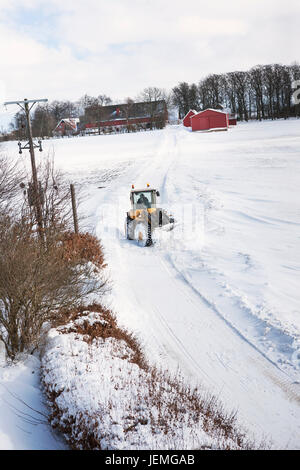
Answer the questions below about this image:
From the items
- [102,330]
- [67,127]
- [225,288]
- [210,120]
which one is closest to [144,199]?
[225,288]

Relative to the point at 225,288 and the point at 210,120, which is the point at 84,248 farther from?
the point at 210,120

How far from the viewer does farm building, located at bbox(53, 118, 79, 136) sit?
98.5m

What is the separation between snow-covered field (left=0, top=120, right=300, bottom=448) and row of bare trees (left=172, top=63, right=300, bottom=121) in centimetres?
6330

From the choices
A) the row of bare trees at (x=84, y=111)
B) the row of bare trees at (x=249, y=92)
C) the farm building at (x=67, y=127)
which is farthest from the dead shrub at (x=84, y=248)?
the farm building at (x=67, y=127)

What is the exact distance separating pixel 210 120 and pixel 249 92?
27.6 metres

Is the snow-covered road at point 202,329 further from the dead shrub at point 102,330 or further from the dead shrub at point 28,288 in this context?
the dead shrub at point 28,288

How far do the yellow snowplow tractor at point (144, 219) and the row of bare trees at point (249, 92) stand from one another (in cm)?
7119

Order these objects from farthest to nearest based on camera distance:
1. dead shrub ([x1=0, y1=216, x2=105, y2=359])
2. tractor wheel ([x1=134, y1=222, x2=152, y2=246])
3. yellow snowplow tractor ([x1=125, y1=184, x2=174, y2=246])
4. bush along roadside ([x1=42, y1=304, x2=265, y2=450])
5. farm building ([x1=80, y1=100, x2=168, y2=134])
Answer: farm building ([x1=80, y1=100, x2=168, y2=134]) → yellow snowplow tractor ([x1=125, y1=184, x2=174, y2=246]) → tractor wheel ([x1=134, y1=222, x2=152, y2=246]) → dead shrub ([x1=0, y1=216, x2=105, y2=359]) → bush along roadside ([x1=42, y1=304, x2=265, y2=450])

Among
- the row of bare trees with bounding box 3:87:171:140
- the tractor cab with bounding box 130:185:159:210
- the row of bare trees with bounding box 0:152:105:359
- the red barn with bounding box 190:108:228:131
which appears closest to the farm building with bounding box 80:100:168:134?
the row of bare trees with bounding box 3:87:171:140

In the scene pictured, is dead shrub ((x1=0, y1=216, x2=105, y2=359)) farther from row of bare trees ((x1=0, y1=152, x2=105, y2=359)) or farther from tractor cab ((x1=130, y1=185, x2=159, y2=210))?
tractor cab ((x1=130, y1=185, x2=159, y2=210))

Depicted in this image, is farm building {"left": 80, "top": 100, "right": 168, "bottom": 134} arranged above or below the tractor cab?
above

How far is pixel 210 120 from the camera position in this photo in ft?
232

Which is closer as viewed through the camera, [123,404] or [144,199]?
[123,404]

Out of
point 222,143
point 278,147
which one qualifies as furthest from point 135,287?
point 222,143
